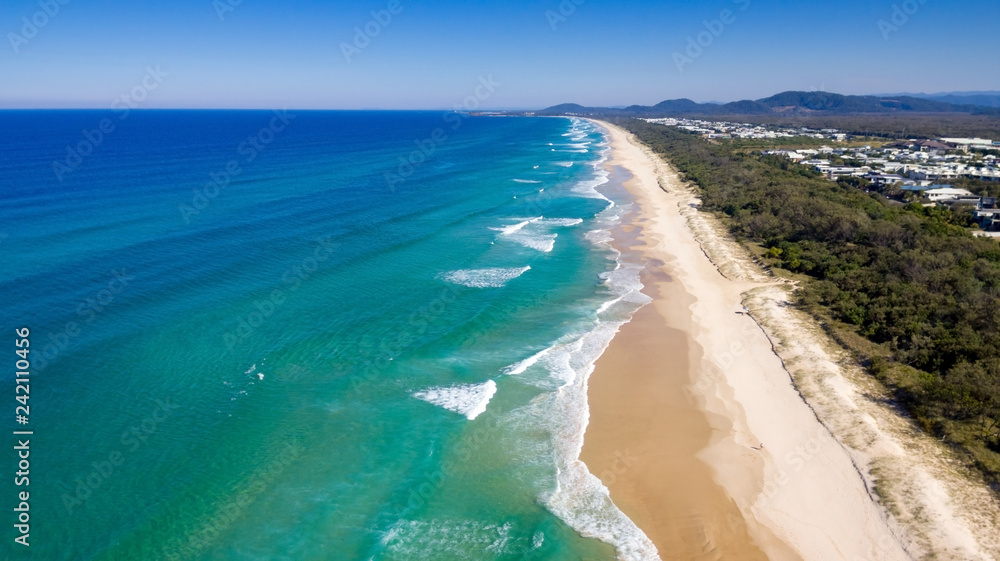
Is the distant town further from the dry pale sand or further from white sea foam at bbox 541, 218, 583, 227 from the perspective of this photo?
the dry pale sand

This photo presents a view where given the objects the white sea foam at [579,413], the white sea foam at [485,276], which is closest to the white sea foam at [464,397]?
the white sea foam at [579,413]

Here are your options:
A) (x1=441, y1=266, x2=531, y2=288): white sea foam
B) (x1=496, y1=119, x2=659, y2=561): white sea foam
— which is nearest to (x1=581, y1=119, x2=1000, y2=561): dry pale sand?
(x1=496, y1=119, x2=659, y2=561): white sea foam

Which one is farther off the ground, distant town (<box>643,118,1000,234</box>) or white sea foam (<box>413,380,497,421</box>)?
distant town (<box>643,118,1000,234</box>)

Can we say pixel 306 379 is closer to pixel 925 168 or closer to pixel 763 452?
pixel 763 452

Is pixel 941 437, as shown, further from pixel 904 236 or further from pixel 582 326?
pixel 904 236

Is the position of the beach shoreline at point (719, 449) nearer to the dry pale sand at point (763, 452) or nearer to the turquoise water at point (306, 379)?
the dry pale sand at point (763, 452)

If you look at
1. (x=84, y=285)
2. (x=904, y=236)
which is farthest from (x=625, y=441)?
(x=84, y=285)
